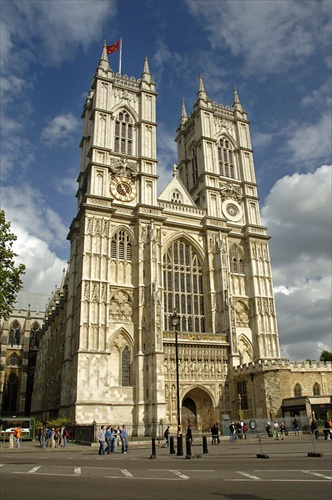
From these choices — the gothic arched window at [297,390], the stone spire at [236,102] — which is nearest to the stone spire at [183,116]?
the stone spire at [236,102]

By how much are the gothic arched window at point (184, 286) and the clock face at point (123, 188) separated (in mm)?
5847

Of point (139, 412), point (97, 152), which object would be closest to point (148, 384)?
point (139, 412)

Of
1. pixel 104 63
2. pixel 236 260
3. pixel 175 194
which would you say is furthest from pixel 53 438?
pixel 104 63

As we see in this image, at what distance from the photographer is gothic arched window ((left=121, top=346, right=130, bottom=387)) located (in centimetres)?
3257

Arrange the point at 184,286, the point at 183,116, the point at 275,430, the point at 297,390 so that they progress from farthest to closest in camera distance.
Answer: the point at 183,116 < the point at 184,286 < the point at 297,390 < the point at 275,430

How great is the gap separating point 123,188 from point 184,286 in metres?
10.2

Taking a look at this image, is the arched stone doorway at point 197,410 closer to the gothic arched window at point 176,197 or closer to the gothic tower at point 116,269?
the gothic tower at point 116,269

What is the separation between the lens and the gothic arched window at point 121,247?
35925 mm

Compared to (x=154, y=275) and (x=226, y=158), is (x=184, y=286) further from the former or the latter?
(x=226, y=158)

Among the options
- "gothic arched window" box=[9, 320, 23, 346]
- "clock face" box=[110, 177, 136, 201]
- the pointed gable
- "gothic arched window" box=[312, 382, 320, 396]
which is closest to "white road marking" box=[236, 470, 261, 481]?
"gothic arched window" box=[312, 382, 320, 396]

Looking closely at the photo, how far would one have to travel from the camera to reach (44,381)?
48469 millimetres

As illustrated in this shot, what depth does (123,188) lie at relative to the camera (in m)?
38.3

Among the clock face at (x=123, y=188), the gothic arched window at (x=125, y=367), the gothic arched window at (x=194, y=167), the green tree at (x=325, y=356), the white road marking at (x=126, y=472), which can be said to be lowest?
the white road marking at (x=126, y=472)

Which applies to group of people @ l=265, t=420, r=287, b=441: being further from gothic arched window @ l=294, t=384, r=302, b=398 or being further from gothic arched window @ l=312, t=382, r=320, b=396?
gothic arched window @ l=312, t=382, r=320, b=396
